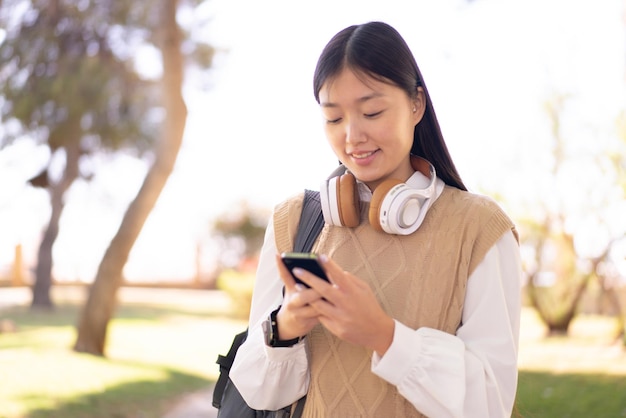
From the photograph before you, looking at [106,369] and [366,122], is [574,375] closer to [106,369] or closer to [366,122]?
[106,369]

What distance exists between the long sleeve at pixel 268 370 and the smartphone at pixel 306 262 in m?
0.27

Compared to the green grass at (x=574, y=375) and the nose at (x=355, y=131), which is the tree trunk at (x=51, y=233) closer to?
the green grass at (x=574, y=375)

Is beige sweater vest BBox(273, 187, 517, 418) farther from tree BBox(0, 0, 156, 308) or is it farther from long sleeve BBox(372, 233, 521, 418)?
tree BBox(0, 0, 156, 308)

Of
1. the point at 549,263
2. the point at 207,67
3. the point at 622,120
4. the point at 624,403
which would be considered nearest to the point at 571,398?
the point at 624,403

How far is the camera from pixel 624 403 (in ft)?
20.1

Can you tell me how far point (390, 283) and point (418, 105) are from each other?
44 cm

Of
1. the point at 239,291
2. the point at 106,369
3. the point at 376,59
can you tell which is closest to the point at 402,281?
the point at 376,59

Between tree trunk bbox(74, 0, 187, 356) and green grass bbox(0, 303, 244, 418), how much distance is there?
1.24 feet

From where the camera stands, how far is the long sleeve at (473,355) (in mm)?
1561

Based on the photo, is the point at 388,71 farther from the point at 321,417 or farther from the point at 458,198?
the point at 321,417

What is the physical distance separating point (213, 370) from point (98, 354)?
1.51 meters

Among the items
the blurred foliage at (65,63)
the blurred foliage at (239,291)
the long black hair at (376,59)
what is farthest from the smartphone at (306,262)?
the blurred foliage at (239,291)

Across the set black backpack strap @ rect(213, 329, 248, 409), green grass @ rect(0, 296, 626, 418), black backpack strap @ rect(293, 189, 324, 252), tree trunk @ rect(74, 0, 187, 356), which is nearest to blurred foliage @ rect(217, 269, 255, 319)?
green grass @ rect(0, 296, 626, 418)

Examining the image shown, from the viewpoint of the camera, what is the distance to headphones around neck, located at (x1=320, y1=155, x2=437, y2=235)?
1700mm
